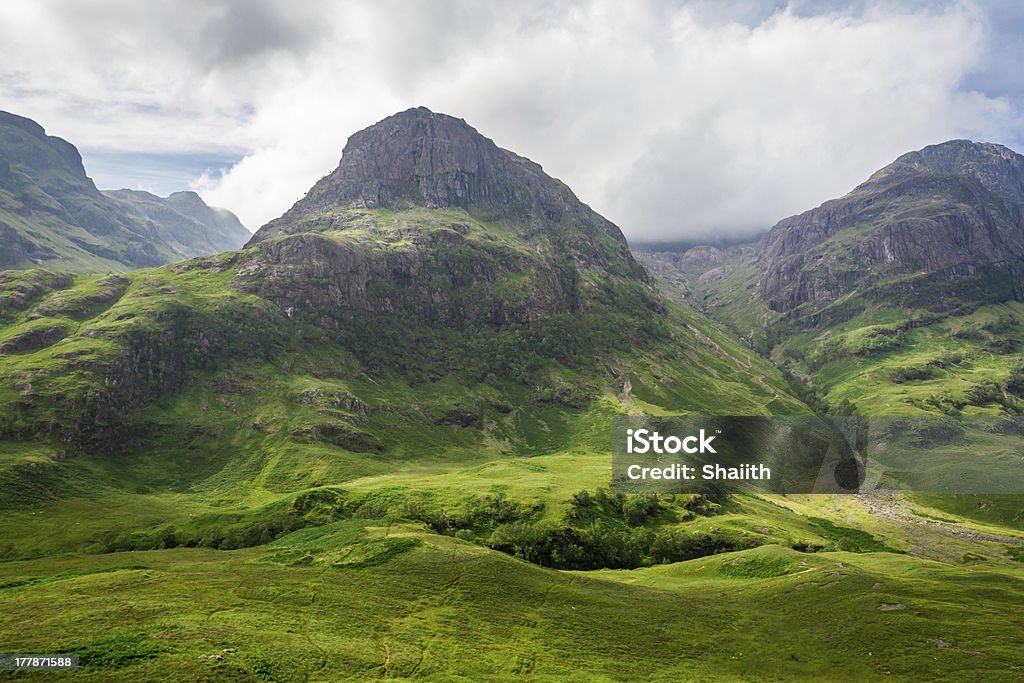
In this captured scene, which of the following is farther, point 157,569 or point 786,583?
point 786,583

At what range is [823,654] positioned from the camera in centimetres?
7419

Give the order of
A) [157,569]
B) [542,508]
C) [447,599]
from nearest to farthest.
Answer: [447,599] < [157,569] < [542,508]

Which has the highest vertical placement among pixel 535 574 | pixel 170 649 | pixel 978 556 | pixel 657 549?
pixel 170 649

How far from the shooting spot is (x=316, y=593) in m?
84.9

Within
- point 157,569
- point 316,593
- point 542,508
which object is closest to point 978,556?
point 542,508

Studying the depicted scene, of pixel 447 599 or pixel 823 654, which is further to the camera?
pixel 447 599

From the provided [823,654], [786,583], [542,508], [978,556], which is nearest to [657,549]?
[542,508]

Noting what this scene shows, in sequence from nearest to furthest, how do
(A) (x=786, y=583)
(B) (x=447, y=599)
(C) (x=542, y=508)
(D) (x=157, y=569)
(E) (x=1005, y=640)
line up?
(E) (x=1005, y=640), (B) (x=447, y=599), (D) (x=157, y=569), (A) (x=786, y=583), (C) (x=542, y=508)

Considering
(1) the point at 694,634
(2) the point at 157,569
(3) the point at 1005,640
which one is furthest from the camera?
(2) the point at 157,569

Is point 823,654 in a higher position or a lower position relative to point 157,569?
lower

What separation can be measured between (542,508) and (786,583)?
7585 cm

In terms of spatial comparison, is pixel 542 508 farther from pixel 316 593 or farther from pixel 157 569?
pixel 157 569

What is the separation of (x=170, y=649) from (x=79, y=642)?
10199 millimetres

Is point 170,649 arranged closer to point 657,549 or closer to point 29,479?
point 657,549
